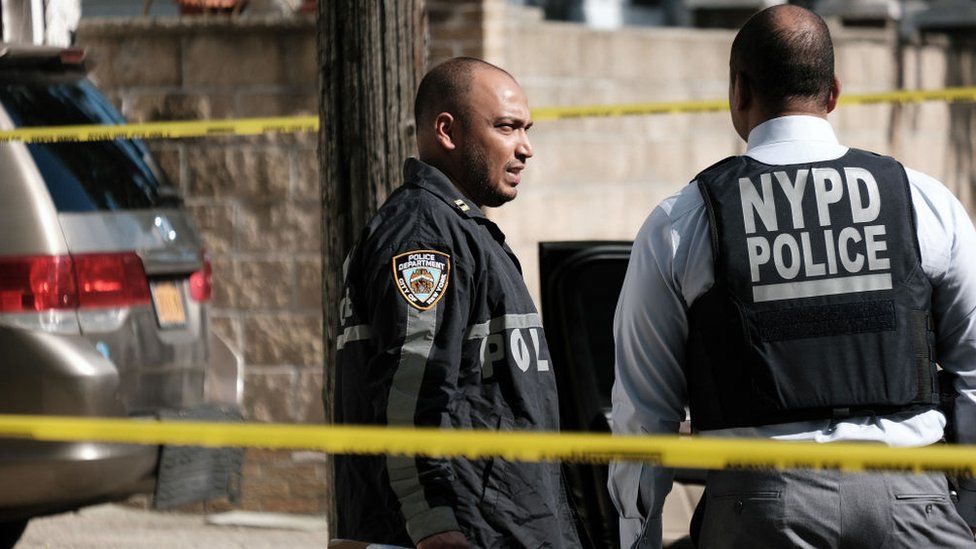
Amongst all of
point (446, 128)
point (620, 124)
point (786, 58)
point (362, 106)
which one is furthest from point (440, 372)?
point (620, 124)

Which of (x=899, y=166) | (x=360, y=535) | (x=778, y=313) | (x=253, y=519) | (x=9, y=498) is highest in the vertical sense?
(x=899, y=166)

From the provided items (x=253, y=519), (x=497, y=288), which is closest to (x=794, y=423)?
(x=497, y=288)

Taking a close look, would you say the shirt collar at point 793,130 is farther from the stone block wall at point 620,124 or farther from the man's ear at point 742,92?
the stone block wall at point 620,124

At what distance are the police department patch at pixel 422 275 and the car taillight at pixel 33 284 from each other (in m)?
2.21

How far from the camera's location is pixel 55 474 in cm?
470

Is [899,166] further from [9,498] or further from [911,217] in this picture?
[9,498]

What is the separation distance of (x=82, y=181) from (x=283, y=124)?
2.77 ft

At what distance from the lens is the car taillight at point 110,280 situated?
4801 millimetres

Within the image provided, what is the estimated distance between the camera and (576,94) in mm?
7641

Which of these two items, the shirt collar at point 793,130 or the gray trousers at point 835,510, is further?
the shirt collar at point 793,130

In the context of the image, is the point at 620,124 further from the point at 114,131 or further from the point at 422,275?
the point at 422,275

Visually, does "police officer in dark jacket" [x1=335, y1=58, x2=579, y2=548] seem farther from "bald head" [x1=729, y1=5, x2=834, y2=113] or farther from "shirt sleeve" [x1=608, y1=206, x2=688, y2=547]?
"bald head" [x1=729, y1=5, x2=834, y2=113]

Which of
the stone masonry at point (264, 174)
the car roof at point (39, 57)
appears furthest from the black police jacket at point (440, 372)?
the stone masonry at point (264, 174)

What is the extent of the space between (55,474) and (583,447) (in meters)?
2.76
